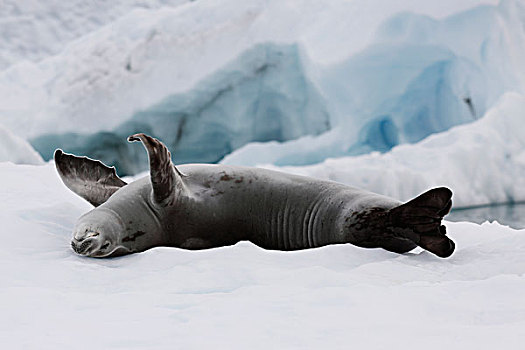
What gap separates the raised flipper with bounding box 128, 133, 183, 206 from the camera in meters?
1.62

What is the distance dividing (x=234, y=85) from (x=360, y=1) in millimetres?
1930

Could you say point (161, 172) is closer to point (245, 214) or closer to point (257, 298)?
point (245, 214)

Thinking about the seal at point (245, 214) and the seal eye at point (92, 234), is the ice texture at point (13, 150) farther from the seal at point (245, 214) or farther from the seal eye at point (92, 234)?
the seal eye at point (92, 234)

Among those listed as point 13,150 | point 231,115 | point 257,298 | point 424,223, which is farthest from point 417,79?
point 257,298

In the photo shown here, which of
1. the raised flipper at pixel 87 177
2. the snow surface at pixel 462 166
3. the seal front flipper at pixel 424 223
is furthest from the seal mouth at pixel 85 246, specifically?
the snow surface at pixel 462 166

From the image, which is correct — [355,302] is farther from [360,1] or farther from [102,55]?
[102,55]

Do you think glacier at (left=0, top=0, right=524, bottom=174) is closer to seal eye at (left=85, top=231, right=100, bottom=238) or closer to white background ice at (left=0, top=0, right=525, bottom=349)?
white background ice at (left=0, top=0, right=525, bottom=349)

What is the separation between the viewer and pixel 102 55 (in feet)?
25.5

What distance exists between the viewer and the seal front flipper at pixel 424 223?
1663 mm

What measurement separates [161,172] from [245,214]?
36cm

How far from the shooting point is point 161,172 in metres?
1.72

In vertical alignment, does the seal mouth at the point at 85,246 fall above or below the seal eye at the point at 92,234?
below

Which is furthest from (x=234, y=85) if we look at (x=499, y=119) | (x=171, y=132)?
(x=499, y=119)

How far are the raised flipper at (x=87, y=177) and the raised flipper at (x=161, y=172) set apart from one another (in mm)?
397
